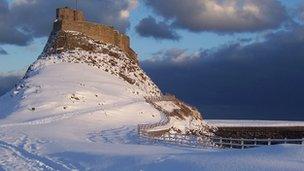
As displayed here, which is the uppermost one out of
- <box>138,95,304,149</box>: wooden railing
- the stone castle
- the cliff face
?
the stone castle

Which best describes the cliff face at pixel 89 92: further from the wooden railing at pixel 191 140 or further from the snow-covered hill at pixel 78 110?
the wooden railing at pixel 191 140

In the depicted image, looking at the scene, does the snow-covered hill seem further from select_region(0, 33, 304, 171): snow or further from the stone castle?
the stone castle

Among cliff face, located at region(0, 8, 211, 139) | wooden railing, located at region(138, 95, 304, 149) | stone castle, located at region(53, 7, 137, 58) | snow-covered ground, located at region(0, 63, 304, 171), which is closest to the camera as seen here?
snow-covered ground, located at region(0, 63, 304, 171)

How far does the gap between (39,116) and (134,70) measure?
41251mm

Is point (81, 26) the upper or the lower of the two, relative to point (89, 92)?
upper

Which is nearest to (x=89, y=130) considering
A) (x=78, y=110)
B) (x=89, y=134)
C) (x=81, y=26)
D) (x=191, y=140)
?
(x=89, y=134)

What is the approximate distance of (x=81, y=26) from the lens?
106250 mm

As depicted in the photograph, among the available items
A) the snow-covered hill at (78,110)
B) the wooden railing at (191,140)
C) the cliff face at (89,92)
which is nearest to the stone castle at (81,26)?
the cliff face at (89,92)

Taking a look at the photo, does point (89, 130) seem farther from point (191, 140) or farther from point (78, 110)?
point (78, 110)

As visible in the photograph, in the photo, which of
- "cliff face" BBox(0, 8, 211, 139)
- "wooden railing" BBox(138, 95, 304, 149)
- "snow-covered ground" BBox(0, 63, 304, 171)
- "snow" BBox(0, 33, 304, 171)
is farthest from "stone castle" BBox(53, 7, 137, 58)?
"wooden railing" BBox(138, 95, 304, 149)

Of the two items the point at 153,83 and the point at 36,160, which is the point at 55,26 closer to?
the point at 153,83

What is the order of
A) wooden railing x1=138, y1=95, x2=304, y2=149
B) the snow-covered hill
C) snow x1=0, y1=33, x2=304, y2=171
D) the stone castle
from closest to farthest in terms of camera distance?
snow x1=0, y1=33, x2=304, y2=171
the snow-covered hill
wooden railing x1=138, y1=95, x2=304, y2=149
the stone castle

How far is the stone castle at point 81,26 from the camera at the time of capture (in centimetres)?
10556

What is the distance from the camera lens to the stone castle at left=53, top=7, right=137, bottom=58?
10556cm
